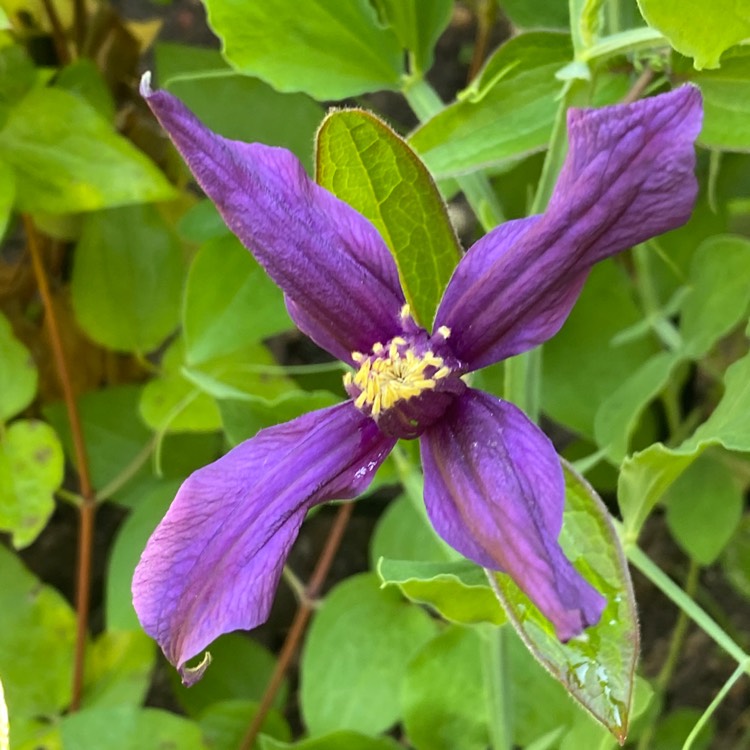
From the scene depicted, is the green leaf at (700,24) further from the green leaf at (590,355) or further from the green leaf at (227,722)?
the green leaf at (227,722)

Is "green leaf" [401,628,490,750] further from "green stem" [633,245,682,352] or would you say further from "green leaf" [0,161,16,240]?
"green leaf" [0,161,16,240]

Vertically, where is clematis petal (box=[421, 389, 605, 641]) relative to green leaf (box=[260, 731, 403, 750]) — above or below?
above

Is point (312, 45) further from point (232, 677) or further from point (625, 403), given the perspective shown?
point (232, 677)

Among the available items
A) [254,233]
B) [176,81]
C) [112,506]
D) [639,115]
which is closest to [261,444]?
[254,233]

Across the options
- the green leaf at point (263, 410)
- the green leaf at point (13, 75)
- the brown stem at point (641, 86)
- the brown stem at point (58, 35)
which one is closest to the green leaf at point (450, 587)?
the green leaf at point (263, 410)

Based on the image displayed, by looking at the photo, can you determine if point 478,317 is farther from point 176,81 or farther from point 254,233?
point 176,81

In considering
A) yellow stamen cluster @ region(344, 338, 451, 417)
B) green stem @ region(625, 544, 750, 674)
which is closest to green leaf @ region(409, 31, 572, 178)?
yellow stamen cluster @ region(344, 338, 451, 417)
